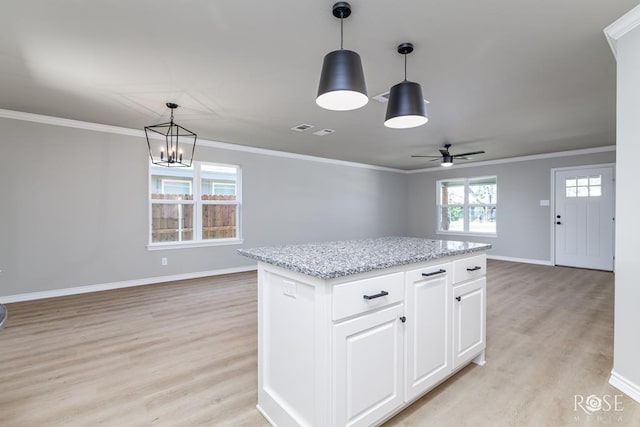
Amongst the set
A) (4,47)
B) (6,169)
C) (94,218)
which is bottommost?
(94,218)

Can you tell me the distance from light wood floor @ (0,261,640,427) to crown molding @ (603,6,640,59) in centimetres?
230

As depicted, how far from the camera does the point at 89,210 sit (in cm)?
426

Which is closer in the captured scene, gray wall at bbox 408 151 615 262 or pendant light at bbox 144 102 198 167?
pendant light at bbox 144 102 198 167

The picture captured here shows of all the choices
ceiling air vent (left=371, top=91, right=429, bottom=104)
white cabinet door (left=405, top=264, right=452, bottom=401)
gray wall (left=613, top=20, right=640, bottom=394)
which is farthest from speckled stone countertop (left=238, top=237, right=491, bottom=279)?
ceiling air vent (left=371, top=91, right=429, bottom=104)

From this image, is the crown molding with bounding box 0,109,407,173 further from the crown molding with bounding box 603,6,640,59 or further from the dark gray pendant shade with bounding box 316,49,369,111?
the crown molding with bounding box 603,6,640,59

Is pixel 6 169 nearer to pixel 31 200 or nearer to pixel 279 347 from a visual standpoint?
pixel 31 200

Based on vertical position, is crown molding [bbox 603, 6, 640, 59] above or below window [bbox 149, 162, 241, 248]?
above

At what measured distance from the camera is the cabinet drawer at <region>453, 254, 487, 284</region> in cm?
202

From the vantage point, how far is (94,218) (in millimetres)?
4297

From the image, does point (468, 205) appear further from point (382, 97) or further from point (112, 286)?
point (112, 286)

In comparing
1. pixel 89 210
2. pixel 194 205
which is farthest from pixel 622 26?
pixel 89 210

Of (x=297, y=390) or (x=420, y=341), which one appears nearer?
(x=297, y=390)

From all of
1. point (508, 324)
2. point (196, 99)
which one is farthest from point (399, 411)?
point (196, 99)

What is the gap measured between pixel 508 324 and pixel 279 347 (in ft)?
8.62
